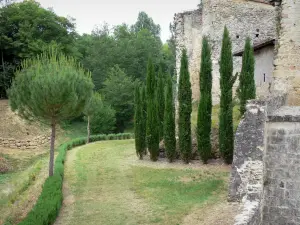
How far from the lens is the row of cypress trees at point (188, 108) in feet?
55.3

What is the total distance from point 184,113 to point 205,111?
127 centimetres

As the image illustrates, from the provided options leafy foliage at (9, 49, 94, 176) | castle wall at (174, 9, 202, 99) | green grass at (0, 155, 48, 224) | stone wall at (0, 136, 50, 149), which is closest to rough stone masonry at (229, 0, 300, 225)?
leafy foliage at (9, 49, 94, 176)

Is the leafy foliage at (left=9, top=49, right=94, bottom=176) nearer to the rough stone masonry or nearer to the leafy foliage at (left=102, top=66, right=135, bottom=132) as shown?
the rough stone masonry

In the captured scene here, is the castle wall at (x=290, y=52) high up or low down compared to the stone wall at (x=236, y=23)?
down

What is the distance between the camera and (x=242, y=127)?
35.9 feet

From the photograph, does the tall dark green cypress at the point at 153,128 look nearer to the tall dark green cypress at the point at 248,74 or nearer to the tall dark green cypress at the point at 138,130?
the tall dark green cypress at the point at 138,130

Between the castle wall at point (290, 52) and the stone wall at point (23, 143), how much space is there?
23367mm

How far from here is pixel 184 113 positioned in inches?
720

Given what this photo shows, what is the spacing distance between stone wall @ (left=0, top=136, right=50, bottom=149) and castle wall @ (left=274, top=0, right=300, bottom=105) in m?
23.4

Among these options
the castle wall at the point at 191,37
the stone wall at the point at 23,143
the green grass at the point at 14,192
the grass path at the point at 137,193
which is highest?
the castle wall at the point at 191,37

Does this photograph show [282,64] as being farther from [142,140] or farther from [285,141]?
[142,140]

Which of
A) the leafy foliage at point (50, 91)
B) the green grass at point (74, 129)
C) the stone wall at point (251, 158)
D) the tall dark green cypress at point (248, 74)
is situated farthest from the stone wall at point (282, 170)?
the green grass at point (74, 129)

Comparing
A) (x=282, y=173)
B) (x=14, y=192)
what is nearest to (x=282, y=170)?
(x=282, y=173)

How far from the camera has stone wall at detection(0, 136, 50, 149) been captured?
29938 millimetres
